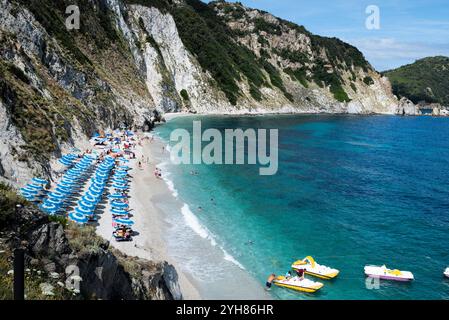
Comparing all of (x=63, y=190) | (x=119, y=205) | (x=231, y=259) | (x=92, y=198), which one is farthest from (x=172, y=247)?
(x=63, y=190)

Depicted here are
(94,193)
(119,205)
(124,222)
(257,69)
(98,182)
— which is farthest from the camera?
(257,69)

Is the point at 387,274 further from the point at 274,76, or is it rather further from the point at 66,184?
the point at 274,76

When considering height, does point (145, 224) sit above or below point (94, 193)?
below

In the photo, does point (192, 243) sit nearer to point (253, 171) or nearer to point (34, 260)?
point (34, 260)

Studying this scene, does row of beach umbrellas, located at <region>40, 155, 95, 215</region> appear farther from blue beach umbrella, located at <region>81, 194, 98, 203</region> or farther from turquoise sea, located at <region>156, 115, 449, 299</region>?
turquoise sea, located at <region>156, 115, 449, 299</region>

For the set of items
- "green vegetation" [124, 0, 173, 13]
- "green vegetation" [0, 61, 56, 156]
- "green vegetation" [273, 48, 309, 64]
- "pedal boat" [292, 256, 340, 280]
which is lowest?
"pedal boat" [292, 256, 340, 280]

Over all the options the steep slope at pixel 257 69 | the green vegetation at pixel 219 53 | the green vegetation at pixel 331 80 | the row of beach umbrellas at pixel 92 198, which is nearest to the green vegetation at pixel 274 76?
the steep slope at pixel 257 69

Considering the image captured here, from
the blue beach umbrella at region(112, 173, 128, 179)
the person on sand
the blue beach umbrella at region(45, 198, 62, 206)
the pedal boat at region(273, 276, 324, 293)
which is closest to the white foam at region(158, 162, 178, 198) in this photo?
the blue beach umbrella at region(112, 173, 128, 179)
